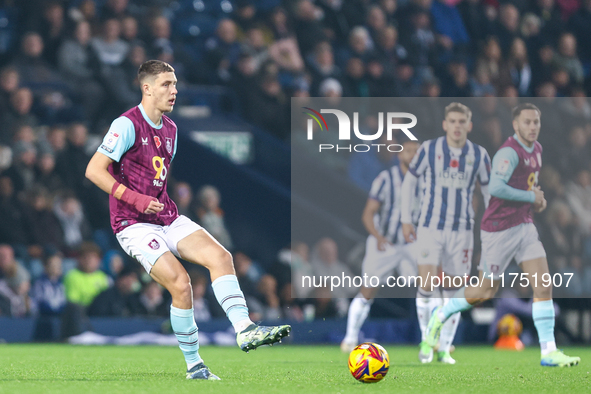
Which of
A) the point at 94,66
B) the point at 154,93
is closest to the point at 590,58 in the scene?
the point at 94,66

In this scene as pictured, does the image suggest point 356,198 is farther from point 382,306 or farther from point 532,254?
point 532,254

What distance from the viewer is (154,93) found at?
5.73 meters

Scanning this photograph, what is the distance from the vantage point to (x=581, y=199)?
1159 cm

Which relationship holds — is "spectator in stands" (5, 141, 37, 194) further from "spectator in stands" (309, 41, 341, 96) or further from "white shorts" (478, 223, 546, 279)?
"white shorts" (478, 223, 546, 279)

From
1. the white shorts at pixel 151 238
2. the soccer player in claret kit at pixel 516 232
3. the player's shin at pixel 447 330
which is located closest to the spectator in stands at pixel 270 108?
the player's shin at pixel 447 330

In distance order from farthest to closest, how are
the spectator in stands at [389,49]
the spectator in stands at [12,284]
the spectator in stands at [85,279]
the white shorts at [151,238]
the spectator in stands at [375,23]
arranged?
the spectator in stands at [375,23], the spectator in stands at [389,49], the spectator in stands at [85,279], the spectator in stands at [12,284], the white shorts at [151,238]

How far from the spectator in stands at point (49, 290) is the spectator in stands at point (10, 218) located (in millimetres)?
480

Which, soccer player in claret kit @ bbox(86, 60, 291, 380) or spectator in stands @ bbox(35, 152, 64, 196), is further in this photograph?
spectator in stands @ bbox(35, 152, 64, 196)

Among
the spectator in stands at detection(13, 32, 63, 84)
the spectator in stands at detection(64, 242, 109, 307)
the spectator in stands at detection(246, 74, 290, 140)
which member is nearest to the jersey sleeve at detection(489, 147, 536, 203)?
the spectator in stands at detection(64, 242, 109, 307)

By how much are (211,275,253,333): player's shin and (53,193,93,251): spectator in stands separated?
20.9 feet

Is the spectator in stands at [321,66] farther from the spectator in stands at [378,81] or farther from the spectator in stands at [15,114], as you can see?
the spectator in stands at [15,114]

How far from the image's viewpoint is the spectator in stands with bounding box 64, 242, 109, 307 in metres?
10.8

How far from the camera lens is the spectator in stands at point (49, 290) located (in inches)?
426

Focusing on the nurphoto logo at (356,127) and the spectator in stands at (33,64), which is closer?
the nurphoto logo at (356,127)
